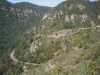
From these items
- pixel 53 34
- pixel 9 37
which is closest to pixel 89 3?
pixel 9 37

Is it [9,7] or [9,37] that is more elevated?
[9,7]

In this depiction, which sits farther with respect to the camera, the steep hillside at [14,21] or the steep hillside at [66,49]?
the steep hillside at [14,21]

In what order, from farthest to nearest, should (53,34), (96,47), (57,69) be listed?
1. (53,34)
2. (96,47)
3. (57,69)

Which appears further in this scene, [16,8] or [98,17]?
[16,8]

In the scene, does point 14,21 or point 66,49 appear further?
point 14,21

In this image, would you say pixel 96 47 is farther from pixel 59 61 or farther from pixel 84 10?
pixel 84 10

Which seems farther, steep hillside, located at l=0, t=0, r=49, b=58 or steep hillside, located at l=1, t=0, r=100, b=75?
steep hillside, located at l=0, t=0, r=49, b=58

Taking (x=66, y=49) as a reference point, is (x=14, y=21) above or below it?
below

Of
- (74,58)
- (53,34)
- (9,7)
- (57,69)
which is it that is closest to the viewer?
(57,69)

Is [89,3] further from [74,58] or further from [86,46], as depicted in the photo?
[74,58]
